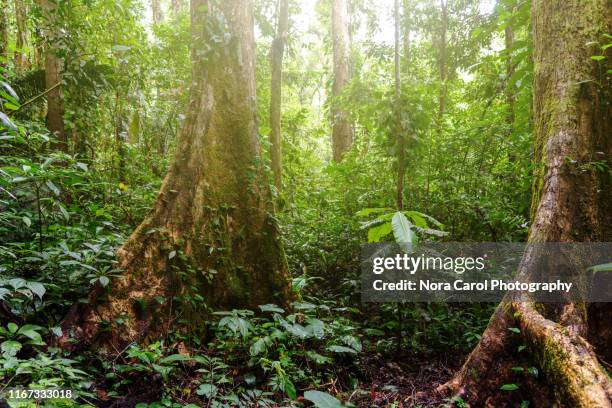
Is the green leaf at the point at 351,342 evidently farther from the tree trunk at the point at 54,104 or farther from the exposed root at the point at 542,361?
the tree trunk at the point at 54,104

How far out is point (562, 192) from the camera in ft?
9.00

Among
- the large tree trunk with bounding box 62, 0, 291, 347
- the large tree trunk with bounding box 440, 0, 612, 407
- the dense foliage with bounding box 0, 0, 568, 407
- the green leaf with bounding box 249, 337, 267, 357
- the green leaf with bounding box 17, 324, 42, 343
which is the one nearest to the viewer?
the green leaf with bounding box 17, 324, 42, 343

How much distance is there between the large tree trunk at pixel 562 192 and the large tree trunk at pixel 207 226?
1.89 metres

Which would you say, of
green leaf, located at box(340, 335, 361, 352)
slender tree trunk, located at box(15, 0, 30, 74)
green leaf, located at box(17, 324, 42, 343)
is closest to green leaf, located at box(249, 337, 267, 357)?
green leaf, located at box(340, 335, 361, 352)

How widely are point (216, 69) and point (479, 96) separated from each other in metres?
5.16

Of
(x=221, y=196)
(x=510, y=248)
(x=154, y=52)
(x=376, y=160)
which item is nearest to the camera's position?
(x=221, y=196)

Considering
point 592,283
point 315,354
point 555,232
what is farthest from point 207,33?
point 592,283

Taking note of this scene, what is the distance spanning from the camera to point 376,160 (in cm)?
569

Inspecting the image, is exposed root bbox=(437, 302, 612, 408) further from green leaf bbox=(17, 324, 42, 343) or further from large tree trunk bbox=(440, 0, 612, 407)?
green leaf bbox=(17, 324, 42, 343)

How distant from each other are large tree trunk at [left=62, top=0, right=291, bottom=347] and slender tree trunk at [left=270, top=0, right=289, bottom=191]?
2317 millimetres

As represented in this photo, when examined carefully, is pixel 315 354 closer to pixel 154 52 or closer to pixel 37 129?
pixel 37 129

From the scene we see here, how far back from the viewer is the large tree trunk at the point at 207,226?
2.86m

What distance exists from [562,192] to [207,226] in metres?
2.90

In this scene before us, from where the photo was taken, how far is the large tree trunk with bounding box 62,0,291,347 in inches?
112
